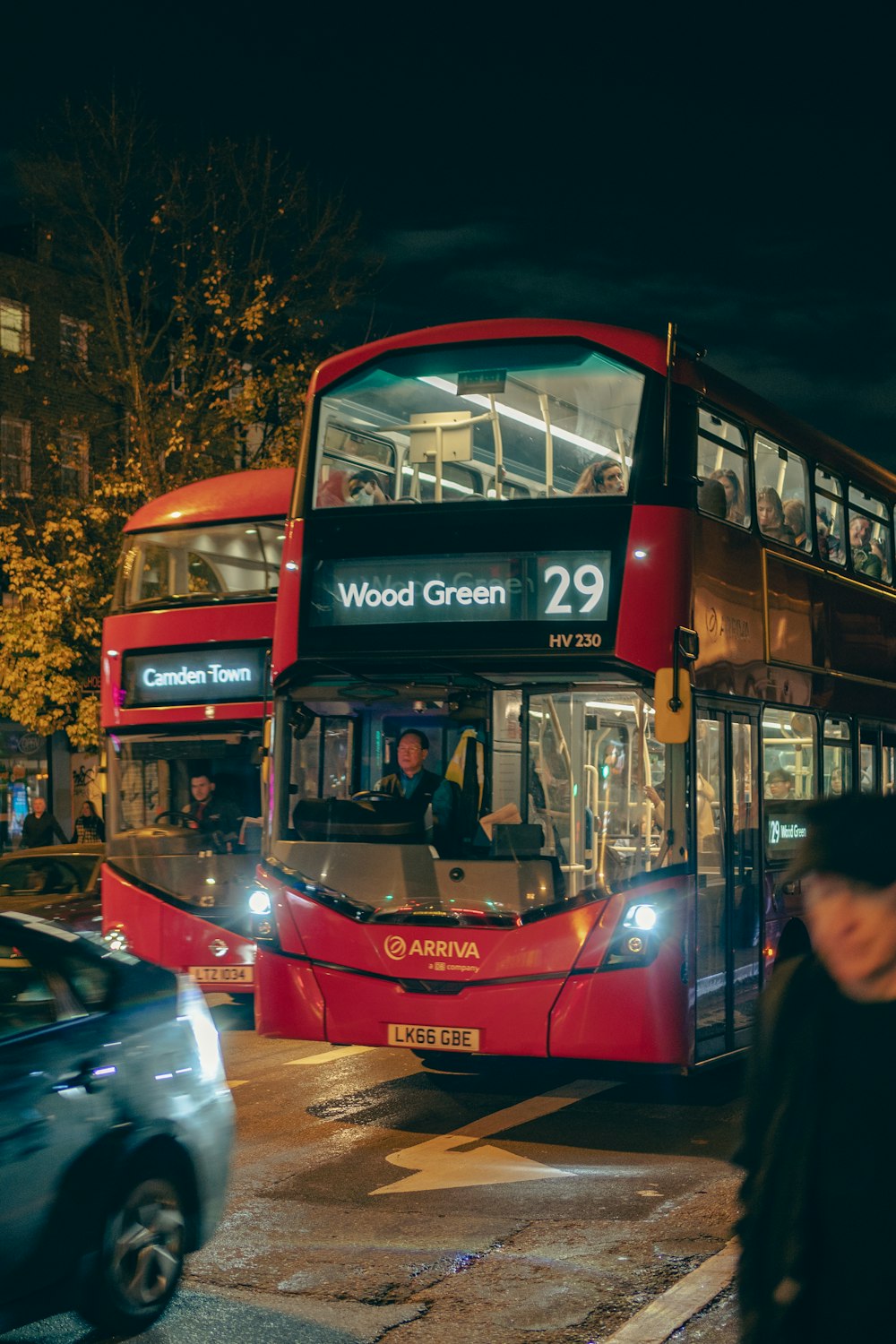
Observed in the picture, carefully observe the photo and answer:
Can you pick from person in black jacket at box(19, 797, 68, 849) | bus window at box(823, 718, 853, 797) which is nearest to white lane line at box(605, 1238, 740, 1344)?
bus window at box(823, 718, 853, 797)

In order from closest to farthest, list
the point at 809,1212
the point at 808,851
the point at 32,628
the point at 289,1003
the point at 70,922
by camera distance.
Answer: the point at 809,1212, the point at 808,851, the point at 289,1003, the point at 70,922, the point at 32,628

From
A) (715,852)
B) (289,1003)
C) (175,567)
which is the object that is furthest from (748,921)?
(175,567)

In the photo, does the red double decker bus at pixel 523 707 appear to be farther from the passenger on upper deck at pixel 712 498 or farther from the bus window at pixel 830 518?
the bus window at pixel 830 518

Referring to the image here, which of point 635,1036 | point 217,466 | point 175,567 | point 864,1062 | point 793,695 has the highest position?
point 217,466

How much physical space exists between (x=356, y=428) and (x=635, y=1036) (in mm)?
3947

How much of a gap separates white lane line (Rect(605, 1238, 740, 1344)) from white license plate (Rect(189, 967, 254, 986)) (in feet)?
23.0

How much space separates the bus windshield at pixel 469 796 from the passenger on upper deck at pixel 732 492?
1.54 metres

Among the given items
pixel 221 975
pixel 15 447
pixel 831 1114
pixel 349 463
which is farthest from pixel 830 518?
pixel 15 447

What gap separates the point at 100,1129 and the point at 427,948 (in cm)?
415

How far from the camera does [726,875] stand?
33.1 ft

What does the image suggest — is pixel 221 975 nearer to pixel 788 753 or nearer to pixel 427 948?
pixel 427 948

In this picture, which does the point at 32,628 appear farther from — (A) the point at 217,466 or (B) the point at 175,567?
(B) the point at 175,567

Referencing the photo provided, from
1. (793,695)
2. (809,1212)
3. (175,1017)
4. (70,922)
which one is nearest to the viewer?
(809,1212)

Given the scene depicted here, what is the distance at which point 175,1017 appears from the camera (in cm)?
607
